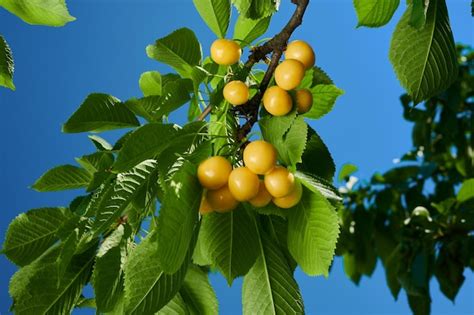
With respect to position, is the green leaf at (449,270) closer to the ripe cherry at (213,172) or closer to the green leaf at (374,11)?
the green leaf at (374,11)

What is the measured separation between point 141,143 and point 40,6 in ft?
0.94

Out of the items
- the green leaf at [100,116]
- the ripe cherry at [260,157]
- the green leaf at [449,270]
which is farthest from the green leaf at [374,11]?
the green leaf at [449,270]

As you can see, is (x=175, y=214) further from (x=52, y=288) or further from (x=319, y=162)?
(x=52, y=288)

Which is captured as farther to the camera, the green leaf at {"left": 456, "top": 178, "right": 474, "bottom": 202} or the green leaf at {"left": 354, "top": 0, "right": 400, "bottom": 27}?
the green leaf at {"left": 456, "top": 178, "right": 474, "bottom": 202}

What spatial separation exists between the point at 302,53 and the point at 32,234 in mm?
519

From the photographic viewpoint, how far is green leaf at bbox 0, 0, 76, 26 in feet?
2.89

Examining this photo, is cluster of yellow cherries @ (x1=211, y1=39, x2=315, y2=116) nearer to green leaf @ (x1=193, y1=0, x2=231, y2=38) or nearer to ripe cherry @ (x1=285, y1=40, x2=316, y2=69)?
ripe cherry @ (x1=285, y1=40, x2=316, y2=69)

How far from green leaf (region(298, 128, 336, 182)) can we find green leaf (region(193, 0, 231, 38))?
0.21 m

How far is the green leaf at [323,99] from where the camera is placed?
80 centimetres

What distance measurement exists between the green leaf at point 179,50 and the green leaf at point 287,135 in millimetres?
203

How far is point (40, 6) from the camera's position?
2.90 ft

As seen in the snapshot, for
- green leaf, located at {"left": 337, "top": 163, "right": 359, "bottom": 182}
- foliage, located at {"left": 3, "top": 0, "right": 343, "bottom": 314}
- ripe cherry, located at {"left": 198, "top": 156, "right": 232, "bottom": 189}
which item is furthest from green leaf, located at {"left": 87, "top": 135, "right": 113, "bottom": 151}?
green leaf, located at {"left": 337, "top": 163, "right": 359, "bottom": 182}

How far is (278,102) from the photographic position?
0.74 meters

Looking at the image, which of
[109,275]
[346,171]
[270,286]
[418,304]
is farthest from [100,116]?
[346,171]
